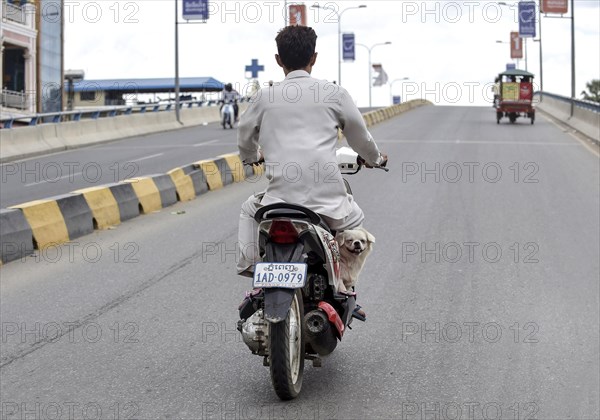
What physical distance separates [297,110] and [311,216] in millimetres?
632

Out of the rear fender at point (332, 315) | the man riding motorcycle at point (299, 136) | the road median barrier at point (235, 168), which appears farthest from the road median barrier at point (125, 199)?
the rear fender at point (332, 315)

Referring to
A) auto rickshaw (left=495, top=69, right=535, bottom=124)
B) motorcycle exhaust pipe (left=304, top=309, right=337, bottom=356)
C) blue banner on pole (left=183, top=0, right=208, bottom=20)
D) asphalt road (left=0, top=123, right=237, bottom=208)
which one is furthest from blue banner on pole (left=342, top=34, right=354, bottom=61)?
motorcycle exhaust pipe (left=304, top=309, right=337, bottom=356)

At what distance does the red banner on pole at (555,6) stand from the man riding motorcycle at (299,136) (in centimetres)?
3820

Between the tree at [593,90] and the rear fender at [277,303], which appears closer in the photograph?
the rear fender at [277,303]

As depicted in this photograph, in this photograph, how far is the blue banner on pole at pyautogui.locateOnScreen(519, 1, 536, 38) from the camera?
2058 inches

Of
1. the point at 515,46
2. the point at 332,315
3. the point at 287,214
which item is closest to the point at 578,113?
the point at 332,315

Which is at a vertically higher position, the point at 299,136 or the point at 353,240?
the point at 299,136

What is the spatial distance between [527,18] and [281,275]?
51.1 meters

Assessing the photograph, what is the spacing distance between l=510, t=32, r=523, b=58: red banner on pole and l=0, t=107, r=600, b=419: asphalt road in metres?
74.9

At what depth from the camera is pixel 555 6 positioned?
4106 cm

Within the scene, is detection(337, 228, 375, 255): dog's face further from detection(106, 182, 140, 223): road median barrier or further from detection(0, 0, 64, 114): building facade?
detection(0, 0, 64, 114): building facade

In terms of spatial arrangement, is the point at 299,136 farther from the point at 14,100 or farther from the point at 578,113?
the point at 14,100

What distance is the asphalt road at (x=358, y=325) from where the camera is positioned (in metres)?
5.17

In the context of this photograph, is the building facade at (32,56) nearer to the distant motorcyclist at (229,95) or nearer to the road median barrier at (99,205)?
the distant motorcyclist at (229,95)
